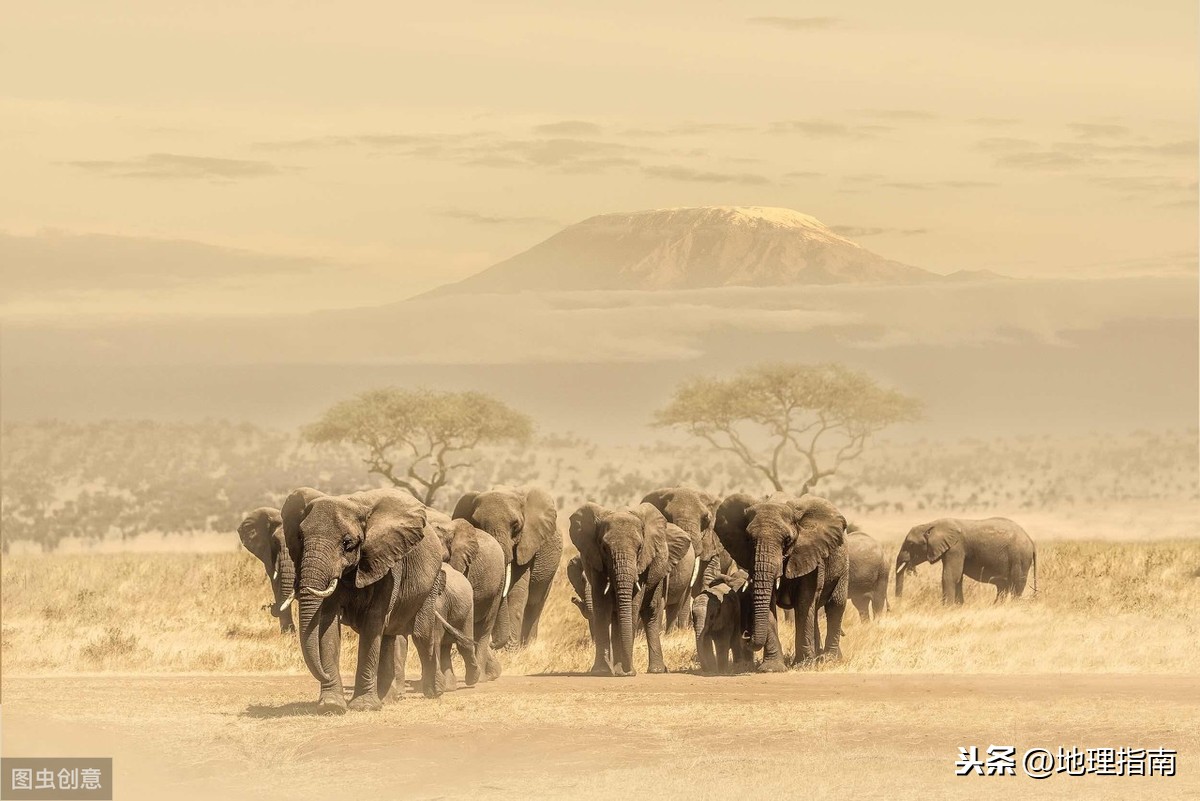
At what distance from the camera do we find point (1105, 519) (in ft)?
329

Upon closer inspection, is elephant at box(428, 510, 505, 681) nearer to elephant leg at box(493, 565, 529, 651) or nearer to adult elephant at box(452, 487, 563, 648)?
adult elephant at box(452, 487, 563, 648)

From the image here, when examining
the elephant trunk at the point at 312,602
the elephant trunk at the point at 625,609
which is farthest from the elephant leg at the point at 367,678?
the elephant trunk at the point at 625,609

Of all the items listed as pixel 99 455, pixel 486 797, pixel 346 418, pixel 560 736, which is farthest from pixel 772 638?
pixel 99 455

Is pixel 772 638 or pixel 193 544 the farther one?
pixel 193 544

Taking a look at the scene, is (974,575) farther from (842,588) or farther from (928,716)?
(928,716)

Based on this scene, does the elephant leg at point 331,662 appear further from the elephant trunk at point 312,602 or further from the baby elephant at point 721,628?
the baby elephant at point 721,628

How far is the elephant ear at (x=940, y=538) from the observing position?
141ft

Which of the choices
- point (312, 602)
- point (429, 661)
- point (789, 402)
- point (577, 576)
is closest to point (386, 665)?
point (429, 661)

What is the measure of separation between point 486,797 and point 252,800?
2273mm

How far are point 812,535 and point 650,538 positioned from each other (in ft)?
7.74

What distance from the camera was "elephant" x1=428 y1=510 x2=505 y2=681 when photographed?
28.7m

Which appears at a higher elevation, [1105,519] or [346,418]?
[346,418]

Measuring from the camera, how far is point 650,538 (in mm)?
29938

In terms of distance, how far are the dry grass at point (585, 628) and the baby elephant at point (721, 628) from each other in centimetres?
45
